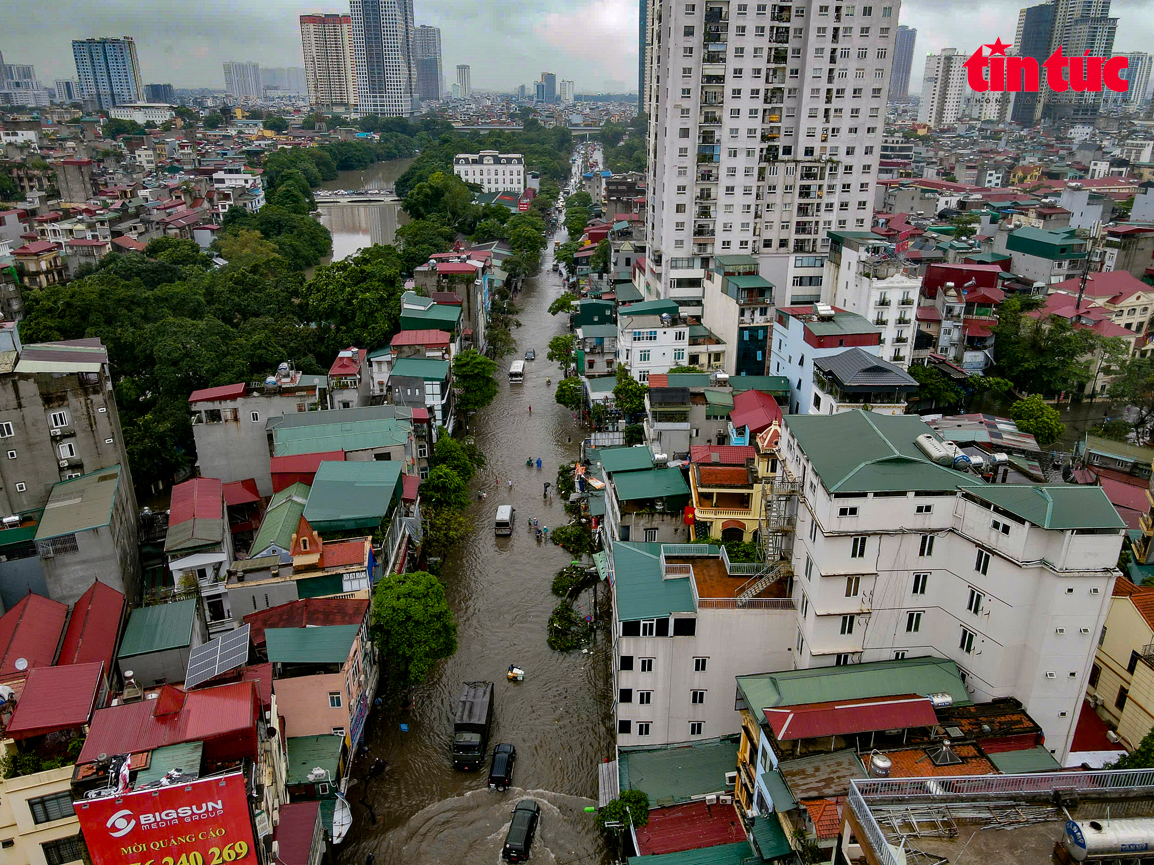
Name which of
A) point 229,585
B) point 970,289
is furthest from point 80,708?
point 970,289

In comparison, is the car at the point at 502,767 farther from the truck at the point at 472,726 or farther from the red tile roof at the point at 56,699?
the red tile roof at the point at 56,699

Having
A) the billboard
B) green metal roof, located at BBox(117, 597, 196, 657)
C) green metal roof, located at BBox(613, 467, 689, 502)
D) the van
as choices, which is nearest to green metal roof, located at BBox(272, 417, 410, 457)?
the van

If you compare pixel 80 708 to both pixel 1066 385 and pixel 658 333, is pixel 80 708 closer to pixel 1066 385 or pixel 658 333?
pixel 658 333

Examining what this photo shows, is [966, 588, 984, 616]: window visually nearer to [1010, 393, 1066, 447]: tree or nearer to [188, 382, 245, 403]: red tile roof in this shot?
[1010, 393, 1066, 447]: tree

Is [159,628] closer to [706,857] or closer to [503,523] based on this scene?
[503,523]

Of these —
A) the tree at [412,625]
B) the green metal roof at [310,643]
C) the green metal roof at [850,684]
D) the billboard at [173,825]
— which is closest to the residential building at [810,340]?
the green metal roof at [850,684]

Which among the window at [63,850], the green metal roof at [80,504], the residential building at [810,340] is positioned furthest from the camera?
the residential building at [810,340]
